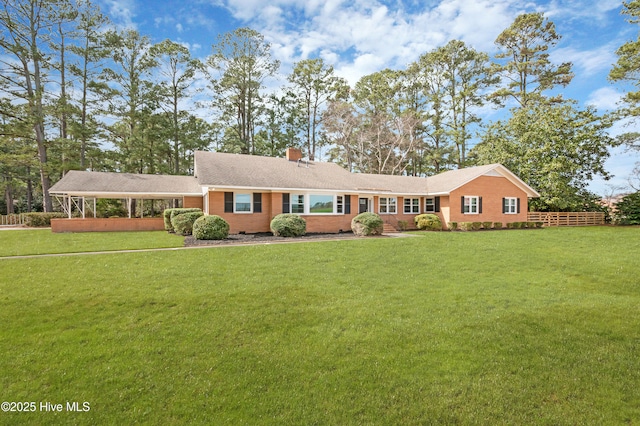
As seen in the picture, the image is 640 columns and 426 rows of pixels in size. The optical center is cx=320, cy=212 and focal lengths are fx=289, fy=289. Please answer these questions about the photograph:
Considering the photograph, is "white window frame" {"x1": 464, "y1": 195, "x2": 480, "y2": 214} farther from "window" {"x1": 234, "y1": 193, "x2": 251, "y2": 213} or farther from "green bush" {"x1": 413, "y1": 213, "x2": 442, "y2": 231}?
"window" {"x1": 234, "y1": 193, "x2": 251, "y2": 213}

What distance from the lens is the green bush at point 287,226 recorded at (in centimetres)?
1691

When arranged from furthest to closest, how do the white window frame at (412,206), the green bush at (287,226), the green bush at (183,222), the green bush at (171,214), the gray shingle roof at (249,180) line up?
the white window frame at (412,206) → the gray shingle roof at (249,180) → the green bush at (171,214) → the green bush at (287,226) → the green bush at (183,222)

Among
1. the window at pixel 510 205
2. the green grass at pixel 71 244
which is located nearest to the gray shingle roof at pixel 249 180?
the window at pixel 510 205

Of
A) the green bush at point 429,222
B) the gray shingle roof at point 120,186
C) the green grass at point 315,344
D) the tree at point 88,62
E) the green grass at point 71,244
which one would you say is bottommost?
the green grass at point 315,344

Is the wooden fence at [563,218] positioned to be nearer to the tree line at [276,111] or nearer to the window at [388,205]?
the tree line at [276,111]

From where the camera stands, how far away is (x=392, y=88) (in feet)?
134

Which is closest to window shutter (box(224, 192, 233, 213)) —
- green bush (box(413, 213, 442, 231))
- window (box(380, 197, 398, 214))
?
window (box(380, 197, 398, 214))

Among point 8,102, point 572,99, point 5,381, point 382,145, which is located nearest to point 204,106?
point 8,102

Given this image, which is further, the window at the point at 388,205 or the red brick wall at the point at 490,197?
the window at the point at 388,205

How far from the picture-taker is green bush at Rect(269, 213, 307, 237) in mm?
16906

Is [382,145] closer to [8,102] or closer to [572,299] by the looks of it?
[572,299]

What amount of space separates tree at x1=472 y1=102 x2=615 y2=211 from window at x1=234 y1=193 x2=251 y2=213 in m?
27.1

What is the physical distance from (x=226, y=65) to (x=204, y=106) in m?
5.60

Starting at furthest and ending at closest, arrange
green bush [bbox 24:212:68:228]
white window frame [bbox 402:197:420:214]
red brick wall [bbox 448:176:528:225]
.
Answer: white window frame [bbox 402:197:420:214], red brick wall [bbox 448:176:528:225], green bush [bbox 24:212:68:228]
